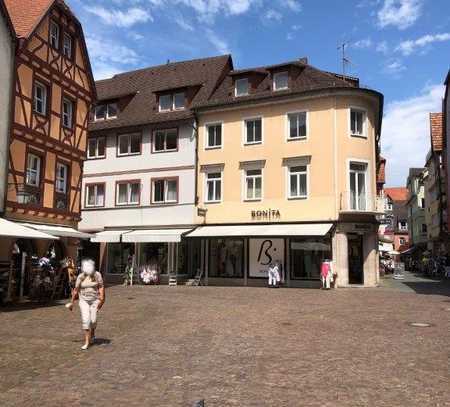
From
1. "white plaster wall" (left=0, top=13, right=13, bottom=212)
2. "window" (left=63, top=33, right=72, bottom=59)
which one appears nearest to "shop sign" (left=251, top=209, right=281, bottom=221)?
"window" (left=63, top=33, right=72, bottom=59)

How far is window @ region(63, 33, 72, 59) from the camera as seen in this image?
24156 mm

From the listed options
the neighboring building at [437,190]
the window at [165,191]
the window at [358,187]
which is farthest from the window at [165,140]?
the neighboring building at [437,190]

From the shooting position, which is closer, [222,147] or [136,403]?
[136,403]

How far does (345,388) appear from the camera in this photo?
7.29 m

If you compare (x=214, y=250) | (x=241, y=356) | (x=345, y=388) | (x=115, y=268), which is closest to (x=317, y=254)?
(x=214, y=250)

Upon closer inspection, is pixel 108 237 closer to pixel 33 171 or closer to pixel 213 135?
pixel 213 135

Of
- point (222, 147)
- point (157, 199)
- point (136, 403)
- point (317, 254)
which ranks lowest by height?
point (136, 403)

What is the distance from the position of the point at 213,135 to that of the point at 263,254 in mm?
7719

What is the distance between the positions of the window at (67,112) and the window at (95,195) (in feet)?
33.1

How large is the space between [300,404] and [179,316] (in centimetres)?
907

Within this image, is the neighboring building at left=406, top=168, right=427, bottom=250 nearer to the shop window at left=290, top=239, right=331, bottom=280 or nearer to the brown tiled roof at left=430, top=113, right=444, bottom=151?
the brown tiled roof at left=430, top=113, right=444, bottom=151

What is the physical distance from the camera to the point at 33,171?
72.0 feet

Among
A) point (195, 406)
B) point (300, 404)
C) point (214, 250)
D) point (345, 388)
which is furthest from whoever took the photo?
point (214, 250)

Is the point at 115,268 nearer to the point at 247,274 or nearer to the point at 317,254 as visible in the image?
the point at 247,274
